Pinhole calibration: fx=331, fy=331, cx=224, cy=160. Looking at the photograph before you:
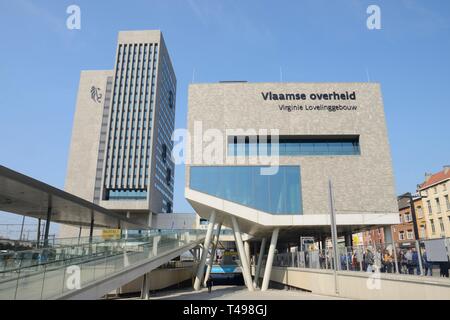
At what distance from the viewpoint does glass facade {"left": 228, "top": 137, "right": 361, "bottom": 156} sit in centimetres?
2981

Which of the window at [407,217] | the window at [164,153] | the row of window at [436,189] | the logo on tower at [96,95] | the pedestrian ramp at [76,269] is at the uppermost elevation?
the logo on tower at [96,95]

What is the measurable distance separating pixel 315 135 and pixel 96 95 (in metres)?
65.9

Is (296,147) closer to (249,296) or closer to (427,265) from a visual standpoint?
(249,296)

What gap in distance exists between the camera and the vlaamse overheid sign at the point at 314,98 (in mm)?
31219

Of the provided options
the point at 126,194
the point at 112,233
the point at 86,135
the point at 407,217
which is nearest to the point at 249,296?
the point at 112,233


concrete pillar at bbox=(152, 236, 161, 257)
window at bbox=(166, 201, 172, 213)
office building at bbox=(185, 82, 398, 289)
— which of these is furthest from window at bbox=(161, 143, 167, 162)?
concrete pillar at bbox=(152, 236, 161, 257)

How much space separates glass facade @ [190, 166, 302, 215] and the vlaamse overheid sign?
607cm

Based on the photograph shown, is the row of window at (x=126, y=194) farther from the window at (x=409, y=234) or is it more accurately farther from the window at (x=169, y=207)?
the window at (x=409, y=234)

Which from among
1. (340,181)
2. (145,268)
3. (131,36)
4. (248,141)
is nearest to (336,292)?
(145,268)

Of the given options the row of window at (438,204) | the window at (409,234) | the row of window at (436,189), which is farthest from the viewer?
the window at (409,234)

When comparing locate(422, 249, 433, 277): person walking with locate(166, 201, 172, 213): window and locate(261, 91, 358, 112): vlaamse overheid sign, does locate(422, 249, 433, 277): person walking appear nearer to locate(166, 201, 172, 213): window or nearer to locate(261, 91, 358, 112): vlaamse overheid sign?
locate(261, 91, 358, 112): vlaamse overheid sign

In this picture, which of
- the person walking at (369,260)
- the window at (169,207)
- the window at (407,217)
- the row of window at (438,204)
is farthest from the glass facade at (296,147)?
the window at (169,207)

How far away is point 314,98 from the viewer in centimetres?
3144
